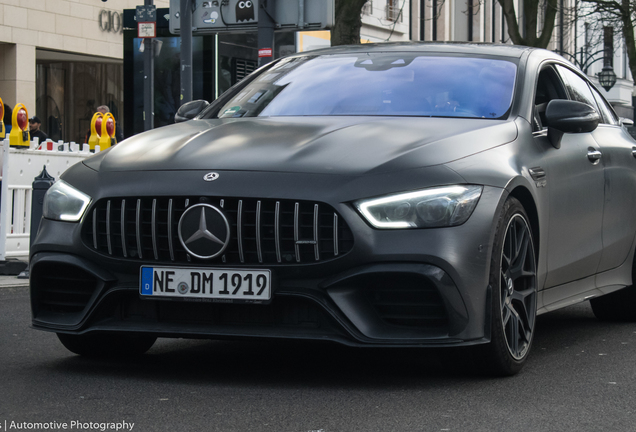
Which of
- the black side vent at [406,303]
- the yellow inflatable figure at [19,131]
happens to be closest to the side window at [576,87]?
the black side vent at [406,303]

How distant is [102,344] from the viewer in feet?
17.4

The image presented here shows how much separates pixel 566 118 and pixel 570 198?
425 mm

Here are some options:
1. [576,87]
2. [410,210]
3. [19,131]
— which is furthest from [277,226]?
[19,131]

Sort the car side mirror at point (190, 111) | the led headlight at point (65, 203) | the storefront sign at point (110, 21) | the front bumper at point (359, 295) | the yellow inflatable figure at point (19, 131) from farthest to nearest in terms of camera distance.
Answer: the storefront sign at point (110, 21)
the yellow inflatable figure at point (19, 131)
the car side mirror at point (190, 111)
the led headlight at point (65, 203)
the front bumper at point (359, 295)

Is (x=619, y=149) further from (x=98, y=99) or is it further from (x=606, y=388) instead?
(x=98, y=99)

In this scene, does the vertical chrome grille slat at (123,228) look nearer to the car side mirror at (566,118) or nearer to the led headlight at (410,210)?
the led headlight at (410,210)

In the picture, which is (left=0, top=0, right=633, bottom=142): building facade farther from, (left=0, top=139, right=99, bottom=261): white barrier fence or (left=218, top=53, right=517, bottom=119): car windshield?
(left=218, top=53, right=517, bottom=119): car windshield

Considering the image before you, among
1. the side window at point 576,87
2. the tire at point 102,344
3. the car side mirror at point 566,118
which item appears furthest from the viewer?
the side window at point 576,87

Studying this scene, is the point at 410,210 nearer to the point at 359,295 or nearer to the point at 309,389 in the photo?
the point at 359,295

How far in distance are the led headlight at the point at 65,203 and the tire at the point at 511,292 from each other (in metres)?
1.72

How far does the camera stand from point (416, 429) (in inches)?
153

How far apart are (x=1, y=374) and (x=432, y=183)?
202 centimetres

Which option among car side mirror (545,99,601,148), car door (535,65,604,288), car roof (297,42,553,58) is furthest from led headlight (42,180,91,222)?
car side mirror (545,99,601,148)

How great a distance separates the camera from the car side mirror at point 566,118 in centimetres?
547
